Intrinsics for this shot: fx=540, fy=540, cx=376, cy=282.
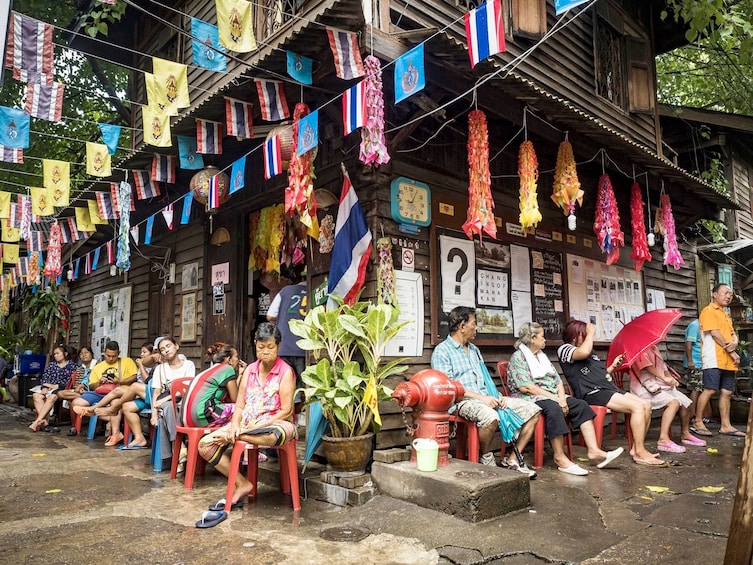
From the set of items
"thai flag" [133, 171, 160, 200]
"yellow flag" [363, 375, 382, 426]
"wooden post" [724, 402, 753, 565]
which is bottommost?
"wooden post" [724, 402, 753, 565]

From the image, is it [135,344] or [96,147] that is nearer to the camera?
[96,147]

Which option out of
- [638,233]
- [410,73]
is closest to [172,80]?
[410,73]

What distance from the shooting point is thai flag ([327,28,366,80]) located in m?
4.60

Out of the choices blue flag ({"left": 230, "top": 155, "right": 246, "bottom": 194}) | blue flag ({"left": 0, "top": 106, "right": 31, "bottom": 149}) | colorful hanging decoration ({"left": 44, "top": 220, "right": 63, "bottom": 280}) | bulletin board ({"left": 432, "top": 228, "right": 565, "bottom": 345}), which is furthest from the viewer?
colorful hanging decoration ({"left": 44, "top": 220, "right": 63, "bottom": 280})

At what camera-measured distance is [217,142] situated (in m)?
6.55

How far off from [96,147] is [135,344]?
15.6ft

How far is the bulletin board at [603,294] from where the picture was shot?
26.0 ft

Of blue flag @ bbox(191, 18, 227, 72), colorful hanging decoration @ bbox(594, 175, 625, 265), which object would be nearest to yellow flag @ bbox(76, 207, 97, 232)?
blue flag @ bbox(191, 18, 227, 72)

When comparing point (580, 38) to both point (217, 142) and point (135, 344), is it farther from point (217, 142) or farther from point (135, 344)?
point (135, 344)

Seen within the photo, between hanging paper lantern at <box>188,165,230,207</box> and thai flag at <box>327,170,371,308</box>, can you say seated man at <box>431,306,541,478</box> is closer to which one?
thai flag at <box>327,170,371,308</box>

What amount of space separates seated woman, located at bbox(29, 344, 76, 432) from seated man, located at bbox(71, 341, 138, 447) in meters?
1.21

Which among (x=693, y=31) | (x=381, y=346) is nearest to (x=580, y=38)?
(x=693, y=31)

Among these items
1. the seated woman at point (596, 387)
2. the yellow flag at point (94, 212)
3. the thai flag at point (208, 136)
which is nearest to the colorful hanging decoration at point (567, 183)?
the seated woman at point (596, 387)

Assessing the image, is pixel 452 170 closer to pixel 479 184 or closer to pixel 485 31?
pixel 479 184
